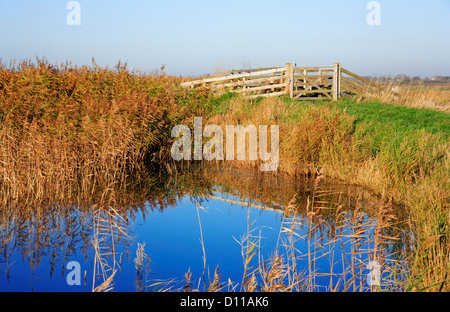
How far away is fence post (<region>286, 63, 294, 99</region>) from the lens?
67.5 ft

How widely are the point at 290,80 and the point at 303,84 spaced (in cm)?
72

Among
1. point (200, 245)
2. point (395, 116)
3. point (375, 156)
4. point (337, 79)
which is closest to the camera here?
point (200, 245)

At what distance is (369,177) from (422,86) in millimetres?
14862

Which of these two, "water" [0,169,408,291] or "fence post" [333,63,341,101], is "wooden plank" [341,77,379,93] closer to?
"fence post" [333,63,341,101]

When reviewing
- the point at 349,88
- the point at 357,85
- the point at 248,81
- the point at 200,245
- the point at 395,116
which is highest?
the point at 248,81

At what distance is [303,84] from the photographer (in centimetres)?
2105

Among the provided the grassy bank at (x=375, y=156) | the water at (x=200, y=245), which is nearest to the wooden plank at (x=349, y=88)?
the grassy bank at (x=375, y=156)

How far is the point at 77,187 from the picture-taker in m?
9.03

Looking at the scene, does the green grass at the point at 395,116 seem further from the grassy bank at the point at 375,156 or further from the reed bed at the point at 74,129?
the reed bed at the point at 74,129

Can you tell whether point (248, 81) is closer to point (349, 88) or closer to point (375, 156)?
point (349, 88)

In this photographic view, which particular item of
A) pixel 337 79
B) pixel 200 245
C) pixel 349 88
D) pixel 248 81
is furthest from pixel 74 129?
pixel 349 88
